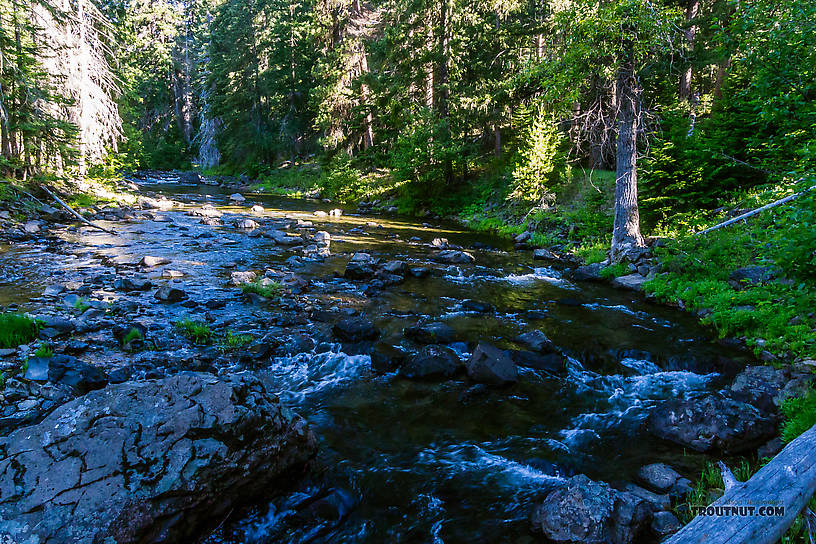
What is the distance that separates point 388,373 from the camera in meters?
7.44

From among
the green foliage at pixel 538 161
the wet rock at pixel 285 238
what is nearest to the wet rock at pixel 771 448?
the wet rock at pixel 285 238

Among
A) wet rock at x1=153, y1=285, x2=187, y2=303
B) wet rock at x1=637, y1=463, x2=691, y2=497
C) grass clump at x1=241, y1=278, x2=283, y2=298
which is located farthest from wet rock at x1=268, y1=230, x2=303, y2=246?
wet rock at x1=637, y1=463, x2=691, y2=497

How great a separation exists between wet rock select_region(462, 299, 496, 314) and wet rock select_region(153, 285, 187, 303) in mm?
6688

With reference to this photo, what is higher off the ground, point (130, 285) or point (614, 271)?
point (614, 271)

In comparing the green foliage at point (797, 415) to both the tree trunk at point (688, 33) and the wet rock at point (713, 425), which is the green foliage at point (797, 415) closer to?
the wet rock at point (713, 425)

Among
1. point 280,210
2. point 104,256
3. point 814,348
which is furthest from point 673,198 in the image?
point 280,210

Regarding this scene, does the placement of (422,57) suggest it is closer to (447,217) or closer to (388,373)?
(447,217)

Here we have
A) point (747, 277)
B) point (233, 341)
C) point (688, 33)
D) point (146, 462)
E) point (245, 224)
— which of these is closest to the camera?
point (146, 462)

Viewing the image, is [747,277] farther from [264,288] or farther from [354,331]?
[264,288]

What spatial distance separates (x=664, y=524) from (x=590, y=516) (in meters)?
0.74

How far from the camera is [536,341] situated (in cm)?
855

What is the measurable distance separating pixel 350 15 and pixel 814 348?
1450 inches

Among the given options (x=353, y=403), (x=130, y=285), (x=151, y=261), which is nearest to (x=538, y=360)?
(x=353, y=403)

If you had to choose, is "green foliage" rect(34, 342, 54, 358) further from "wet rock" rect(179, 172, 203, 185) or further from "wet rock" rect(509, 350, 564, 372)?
"wet rock" rect(179, 172, 203, 185)
